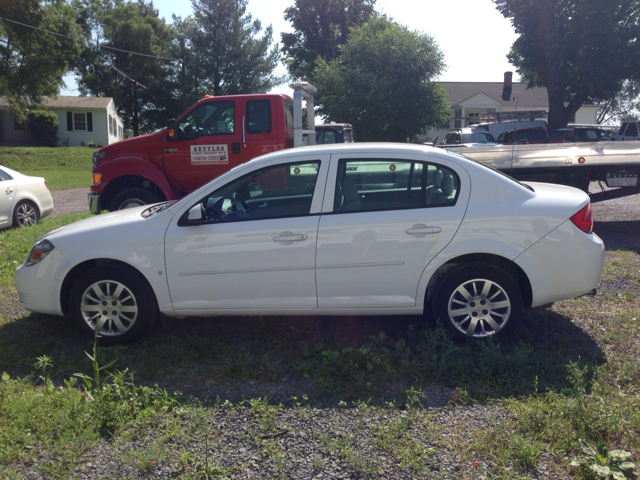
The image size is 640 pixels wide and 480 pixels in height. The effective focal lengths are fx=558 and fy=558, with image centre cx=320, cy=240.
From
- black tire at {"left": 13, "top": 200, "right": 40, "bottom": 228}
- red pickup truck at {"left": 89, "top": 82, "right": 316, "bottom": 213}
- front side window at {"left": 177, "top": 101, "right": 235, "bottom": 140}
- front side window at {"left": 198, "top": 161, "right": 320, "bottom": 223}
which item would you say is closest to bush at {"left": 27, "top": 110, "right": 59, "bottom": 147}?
black tire at {"left": 13, "top": 200, "right": 40, "bottom": 228}

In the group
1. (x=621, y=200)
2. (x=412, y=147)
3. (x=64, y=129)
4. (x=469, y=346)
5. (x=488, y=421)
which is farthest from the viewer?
(x=64, y=129)

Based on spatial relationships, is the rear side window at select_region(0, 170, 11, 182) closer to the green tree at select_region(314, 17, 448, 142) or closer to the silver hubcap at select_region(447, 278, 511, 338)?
the silver hubcap at select_region(447, 278, 511, 338)

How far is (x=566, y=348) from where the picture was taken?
4.62 metres

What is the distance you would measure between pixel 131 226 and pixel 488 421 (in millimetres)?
3190

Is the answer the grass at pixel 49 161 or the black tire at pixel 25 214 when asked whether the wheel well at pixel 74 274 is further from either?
the grass at pixel 49 161

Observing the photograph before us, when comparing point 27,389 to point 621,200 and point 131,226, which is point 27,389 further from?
point 621,200

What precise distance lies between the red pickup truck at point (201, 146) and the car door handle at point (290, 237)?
4670 mm

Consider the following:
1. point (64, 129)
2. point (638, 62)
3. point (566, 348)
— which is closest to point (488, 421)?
point (566, 348)

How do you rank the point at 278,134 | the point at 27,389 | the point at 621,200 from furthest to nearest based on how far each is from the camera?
the point at 621,200, the point at 278,134, the point at 27,389

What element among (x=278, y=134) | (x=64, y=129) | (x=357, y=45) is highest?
(x=357, y=45)

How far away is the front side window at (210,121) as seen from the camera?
29.7 ft

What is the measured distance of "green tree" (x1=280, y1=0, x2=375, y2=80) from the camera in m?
47.6

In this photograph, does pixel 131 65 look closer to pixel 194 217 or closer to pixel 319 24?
pixel 319 24

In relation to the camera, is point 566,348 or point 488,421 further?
point 566,348
